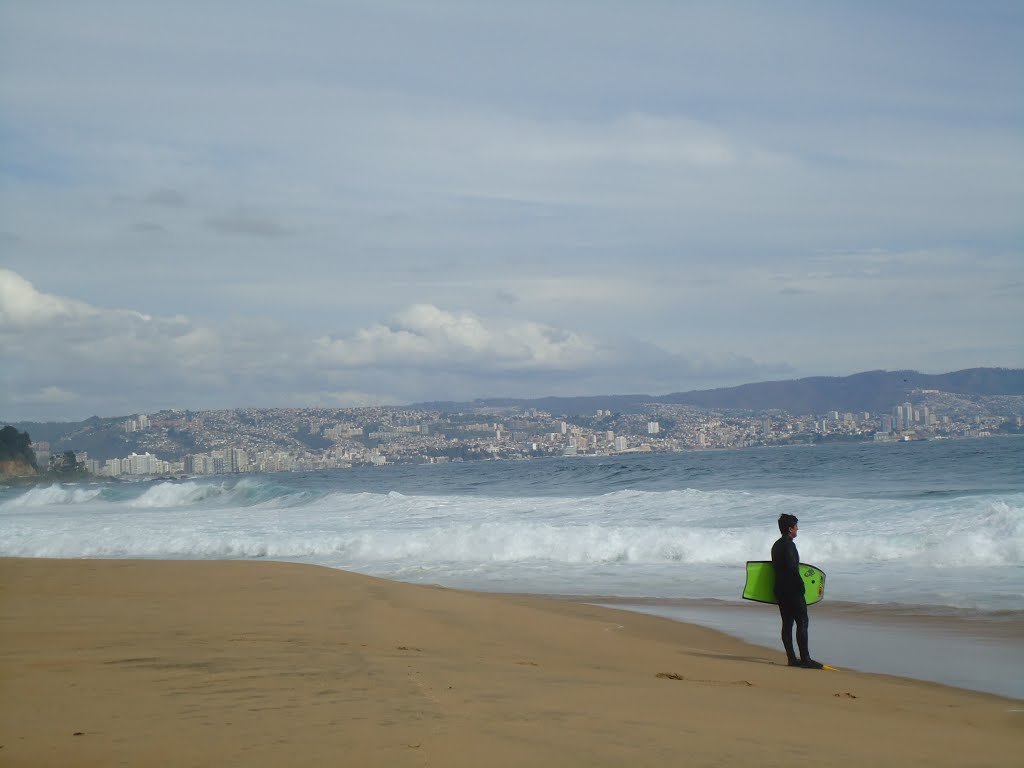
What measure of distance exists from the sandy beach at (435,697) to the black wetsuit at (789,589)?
1.40 ft

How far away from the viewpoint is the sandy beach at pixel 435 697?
186 inches

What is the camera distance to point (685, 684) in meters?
7.12

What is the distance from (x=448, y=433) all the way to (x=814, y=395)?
38.2 meters

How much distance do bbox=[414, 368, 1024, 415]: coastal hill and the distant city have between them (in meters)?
1.48

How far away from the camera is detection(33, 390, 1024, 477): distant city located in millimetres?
77250

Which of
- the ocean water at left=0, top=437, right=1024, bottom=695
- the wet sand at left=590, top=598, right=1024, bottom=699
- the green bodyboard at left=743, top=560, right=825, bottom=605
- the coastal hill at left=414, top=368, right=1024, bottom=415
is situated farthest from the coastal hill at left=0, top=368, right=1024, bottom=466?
the green bodyboard at left=743, top=560, right=825, bottom=605

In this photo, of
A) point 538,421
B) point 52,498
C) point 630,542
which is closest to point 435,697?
point 630,542

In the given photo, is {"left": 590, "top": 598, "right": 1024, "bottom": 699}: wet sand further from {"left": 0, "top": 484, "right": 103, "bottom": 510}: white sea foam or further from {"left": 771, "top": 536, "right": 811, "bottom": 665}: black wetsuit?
{"left": 0, "top": 484, "right": 103, "bottom": 510}: white sea foam

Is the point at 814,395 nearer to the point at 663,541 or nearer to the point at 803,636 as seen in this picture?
the point at 663,541

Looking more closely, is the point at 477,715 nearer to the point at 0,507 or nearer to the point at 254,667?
the point at 254,667

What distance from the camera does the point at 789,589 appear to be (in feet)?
29.1

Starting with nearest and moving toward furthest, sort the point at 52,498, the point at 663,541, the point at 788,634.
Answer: the point at 788,634, the point at 663,541, the point at 52,498

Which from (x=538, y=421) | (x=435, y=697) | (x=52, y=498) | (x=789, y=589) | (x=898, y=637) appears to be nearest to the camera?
(x=435, y=697)

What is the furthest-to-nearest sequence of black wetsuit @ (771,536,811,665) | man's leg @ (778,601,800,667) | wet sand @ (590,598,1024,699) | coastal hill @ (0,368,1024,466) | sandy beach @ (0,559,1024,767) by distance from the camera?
coastal hill @ (0,368,1024,466), black wetsuit @ (771,536,811,665), man's leg @ (778,601,800,667), wet sand @ (590,598,1024,699), sandy beach @ (0,559,1024,767)
